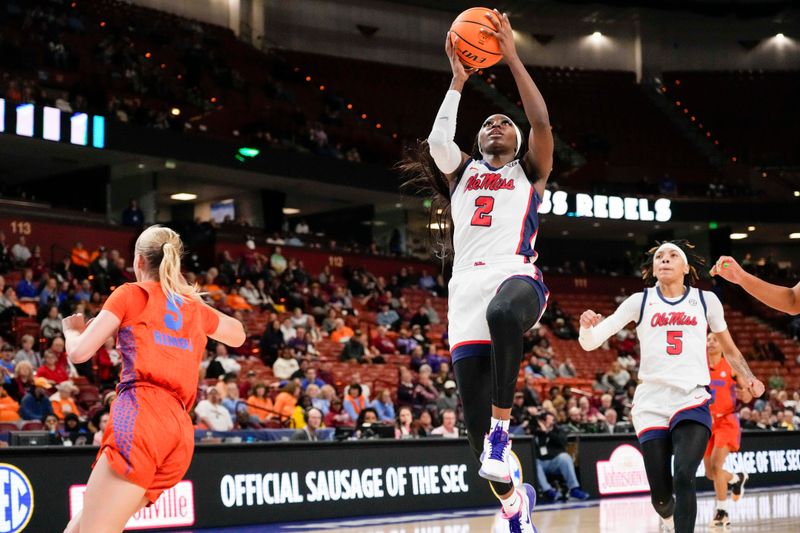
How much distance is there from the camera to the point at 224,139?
2438 cm

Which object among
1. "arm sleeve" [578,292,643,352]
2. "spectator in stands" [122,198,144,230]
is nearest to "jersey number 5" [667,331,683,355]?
"arm sleeve" [578,292,643,352]

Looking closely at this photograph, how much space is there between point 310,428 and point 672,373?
23.2 ft

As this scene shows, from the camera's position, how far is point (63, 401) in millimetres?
13148

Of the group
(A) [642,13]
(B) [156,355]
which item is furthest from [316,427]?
(A) [642,13]

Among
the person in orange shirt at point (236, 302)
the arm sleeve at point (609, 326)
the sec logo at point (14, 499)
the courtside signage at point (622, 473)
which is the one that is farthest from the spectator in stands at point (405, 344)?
the arm sleeve at point (609, 326)

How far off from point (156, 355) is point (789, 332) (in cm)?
3022

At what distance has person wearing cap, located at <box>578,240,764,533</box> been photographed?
670cm

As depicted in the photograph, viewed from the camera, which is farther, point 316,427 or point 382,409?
point 382,409

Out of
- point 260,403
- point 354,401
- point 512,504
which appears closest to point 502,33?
point 512,504

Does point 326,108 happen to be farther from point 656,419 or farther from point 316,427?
point 656,419

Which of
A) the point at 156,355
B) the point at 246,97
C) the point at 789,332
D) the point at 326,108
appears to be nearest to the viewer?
the point at 156,355

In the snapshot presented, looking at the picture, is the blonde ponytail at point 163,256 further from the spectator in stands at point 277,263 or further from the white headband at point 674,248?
the spectator in stands at point 277,263

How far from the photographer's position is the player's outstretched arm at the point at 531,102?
5305mm

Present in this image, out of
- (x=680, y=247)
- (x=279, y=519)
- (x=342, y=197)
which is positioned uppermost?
(x=342, y=197)
